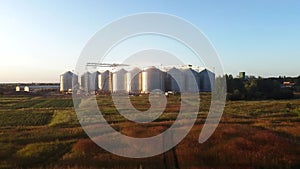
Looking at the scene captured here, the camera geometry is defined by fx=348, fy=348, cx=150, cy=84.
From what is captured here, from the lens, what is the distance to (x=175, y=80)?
84.2 meters

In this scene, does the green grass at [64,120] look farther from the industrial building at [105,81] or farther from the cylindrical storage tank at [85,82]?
the industrial building at [105,81]

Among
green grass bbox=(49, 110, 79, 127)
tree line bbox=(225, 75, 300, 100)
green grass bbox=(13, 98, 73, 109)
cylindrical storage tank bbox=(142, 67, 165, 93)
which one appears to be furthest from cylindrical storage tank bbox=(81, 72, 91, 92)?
green grass bbox=(49, 110, 79, 127)

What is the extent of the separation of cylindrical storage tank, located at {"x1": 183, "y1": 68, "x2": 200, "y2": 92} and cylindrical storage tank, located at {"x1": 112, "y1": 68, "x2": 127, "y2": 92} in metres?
15.0

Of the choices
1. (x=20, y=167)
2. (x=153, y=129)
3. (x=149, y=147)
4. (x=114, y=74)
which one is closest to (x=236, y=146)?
(x=149, y=147)

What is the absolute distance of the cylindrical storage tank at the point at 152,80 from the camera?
3226 inches

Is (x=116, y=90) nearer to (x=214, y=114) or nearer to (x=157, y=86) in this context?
(x=157, y=86)

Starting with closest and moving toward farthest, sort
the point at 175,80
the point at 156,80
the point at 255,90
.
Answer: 1. the point at 255,90
2. the point at 156,80
3. the point at 175,80

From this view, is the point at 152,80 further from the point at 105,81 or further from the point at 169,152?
the point at 169,152

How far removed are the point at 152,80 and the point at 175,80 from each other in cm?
604

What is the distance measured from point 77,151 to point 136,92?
6642 centimetres

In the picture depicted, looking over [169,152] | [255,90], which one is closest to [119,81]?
[255,90]

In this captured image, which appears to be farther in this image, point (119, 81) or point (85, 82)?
point (85, 82)

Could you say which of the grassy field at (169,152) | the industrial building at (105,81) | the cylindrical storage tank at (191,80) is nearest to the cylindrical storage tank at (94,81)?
the industrial building at (105,81)

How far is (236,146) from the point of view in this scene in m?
17.9
